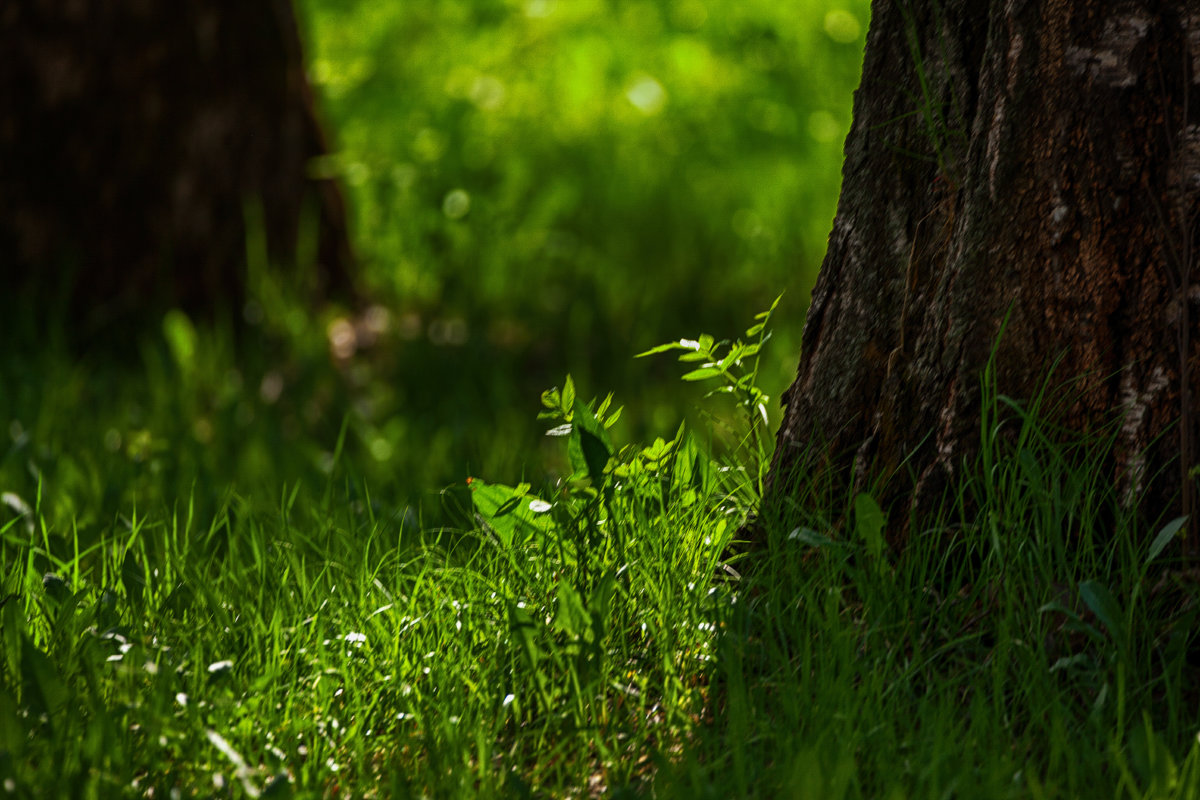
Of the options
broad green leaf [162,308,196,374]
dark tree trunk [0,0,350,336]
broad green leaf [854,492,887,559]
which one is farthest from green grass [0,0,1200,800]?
dark tree trunk [0,0,350,336]

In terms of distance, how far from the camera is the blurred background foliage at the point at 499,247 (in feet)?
13.4

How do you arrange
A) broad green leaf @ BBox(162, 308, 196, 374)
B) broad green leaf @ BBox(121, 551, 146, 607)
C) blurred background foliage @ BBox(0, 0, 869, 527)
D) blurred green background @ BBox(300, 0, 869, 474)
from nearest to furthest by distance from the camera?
broad green leaf @ BBox(121, 551, 146, 607), blurred background foliage @ BBox(0, 0, 869, 527), broad green leaf @ BBox(162, 308, 196, 374), blurred green background @ BBox(300, 0, 869, 474)

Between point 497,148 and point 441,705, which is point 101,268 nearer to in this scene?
point 497,148

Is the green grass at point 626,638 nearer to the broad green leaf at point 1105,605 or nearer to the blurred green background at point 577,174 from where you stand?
the broad green leaf at point 1105,605

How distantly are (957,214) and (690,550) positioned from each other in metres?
0.70

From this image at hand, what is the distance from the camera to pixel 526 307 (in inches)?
217

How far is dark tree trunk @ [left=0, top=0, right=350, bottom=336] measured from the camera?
4.90 metres

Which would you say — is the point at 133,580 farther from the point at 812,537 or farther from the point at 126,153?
the point at 126,153

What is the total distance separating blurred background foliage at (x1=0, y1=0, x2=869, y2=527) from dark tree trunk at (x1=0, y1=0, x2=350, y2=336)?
271 mm

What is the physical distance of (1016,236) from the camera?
1.97 meters

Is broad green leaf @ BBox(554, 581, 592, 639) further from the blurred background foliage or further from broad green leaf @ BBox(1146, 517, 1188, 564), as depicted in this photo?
the blurred background foliage

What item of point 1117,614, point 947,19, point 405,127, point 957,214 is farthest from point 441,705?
point 405,127

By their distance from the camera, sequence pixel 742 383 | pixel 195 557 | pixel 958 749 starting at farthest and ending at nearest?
1. pixel 195 557
2. pixel 742 383
3. pixel 958 749

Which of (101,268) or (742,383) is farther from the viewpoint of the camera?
(101,268)
